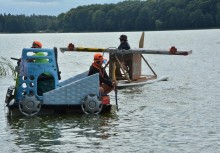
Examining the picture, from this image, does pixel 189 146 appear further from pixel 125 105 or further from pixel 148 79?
pixel 148 79

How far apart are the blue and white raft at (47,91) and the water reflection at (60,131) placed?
298 millimetres

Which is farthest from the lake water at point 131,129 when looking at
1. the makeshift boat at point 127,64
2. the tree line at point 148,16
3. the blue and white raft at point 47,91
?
the tree line at point 148,16

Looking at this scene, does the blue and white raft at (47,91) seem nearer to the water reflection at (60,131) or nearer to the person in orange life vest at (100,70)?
the water reflection at (60,131)

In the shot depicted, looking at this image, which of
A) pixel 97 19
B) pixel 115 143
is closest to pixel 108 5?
pixel 97 19

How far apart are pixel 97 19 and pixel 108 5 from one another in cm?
1355

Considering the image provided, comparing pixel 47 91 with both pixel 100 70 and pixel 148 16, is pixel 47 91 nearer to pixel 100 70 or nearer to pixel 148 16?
pixel 100 70

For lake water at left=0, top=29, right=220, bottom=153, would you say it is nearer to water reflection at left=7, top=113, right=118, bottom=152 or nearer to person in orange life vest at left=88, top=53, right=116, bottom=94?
water reflection at left=7, top=113, right=118, bottom=152

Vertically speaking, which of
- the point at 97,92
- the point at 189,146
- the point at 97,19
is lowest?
the point at 189,146

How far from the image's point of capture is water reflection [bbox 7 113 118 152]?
12633 millimetres

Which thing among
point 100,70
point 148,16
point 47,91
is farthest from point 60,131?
point 148,16

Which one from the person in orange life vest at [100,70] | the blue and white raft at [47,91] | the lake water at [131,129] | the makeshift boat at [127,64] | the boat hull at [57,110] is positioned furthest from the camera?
the makeshift boat at [127,64]

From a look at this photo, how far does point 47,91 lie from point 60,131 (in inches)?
79.2

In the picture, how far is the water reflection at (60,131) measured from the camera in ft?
41.4

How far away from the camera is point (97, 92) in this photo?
51.8 feet
